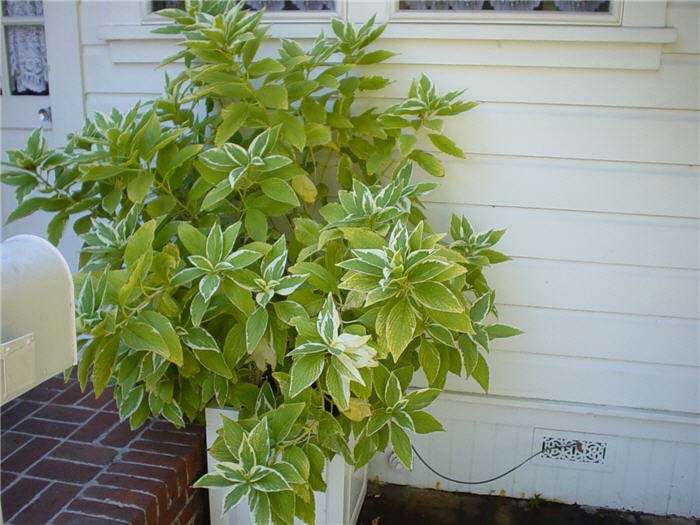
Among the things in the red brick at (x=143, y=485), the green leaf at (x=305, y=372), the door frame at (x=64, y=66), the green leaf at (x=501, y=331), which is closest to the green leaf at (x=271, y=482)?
the green leaf at (x=305, y=372)

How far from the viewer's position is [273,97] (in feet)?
6.48

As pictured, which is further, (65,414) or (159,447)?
(65,414)

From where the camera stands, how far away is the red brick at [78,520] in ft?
5.41

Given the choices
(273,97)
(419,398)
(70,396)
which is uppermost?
(273,97)

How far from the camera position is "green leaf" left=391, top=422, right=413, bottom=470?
1.70m

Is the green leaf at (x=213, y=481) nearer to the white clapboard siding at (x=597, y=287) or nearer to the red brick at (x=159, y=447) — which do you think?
the red brick at (x=159, y=447)

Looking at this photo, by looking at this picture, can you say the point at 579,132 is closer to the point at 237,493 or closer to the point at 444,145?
the point at 444,145

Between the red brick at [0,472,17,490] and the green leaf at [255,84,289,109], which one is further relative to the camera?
the green leaf at [255,84,289,109]

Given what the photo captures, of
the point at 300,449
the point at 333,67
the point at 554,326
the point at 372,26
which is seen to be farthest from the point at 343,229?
the point at 554,326

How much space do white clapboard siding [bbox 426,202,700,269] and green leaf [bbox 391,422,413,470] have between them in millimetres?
872

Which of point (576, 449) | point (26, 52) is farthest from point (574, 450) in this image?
point (26, 52)

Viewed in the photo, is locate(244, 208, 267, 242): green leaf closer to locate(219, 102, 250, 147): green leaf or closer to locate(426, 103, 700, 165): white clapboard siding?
locate(219, 102, 250, 147): green leaf

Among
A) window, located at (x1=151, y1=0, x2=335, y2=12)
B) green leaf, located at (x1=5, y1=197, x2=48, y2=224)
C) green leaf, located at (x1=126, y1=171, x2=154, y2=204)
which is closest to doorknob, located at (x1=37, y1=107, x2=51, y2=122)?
window, located at (x1=151, y1=0, x2=335, y2=12)

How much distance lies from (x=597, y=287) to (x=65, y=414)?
6.21ft
